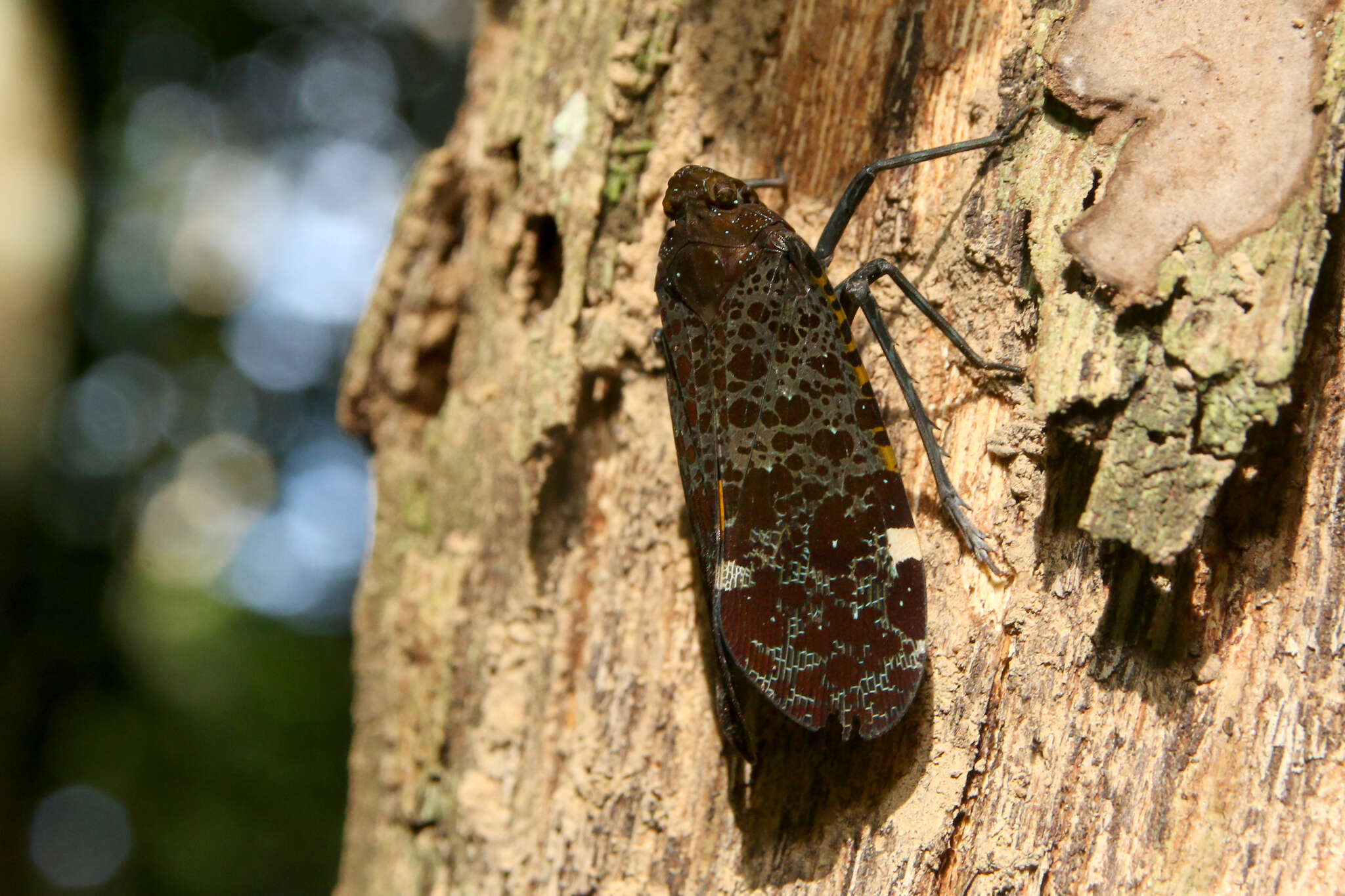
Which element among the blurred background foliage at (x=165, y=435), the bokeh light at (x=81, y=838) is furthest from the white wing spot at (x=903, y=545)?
the bokeh light at (x=81, y=838)

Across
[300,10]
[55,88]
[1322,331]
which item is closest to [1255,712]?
[1322,331]

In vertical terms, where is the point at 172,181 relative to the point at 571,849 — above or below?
above

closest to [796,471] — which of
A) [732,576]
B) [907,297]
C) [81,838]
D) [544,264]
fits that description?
[732,576]

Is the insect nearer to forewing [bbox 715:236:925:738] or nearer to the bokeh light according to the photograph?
forewing [bbox 715:236:925:738]

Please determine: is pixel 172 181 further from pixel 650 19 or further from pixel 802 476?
pixel 802 476

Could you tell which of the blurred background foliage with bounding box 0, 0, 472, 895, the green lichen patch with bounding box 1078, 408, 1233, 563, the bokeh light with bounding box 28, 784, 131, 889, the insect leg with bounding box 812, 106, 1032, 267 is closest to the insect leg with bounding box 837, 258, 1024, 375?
the insect leg with bounding box 812, 106, 1032, 267

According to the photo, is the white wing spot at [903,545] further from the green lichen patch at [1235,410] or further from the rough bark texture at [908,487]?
the green lichen patch at [1235,410]
